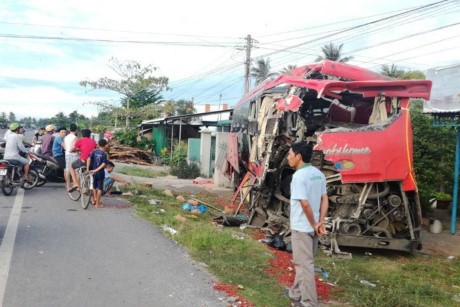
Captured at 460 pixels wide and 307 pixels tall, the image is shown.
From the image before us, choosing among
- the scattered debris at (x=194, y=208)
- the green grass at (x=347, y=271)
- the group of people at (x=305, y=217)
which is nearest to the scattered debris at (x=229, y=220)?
the green grass at (x=347, y=271)

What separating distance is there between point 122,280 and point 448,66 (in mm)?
8514

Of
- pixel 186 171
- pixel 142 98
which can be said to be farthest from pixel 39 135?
pixel 142 98

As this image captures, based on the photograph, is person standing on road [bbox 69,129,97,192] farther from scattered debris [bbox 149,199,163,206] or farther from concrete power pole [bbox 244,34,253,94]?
concrete power pole [bbox 244,34,253,94]

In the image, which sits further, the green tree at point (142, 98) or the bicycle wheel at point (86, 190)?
the green tree at point (142, 98)

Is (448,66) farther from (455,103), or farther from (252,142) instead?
(252,142)

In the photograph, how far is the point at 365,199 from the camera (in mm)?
7340

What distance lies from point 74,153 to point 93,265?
19.3 ft

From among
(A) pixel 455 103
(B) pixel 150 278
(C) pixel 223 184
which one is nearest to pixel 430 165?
(A) pixel 455 103

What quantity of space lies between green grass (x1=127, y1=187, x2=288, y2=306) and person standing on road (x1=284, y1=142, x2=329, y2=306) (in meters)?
0.32

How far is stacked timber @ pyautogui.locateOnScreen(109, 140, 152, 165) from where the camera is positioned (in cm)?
2583

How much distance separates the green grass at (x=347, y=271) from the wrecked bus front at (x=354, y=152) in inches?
18.0

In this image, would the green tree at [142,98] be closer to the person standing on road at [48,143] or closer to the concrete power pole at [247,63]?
the concrete power pole at [247,63]

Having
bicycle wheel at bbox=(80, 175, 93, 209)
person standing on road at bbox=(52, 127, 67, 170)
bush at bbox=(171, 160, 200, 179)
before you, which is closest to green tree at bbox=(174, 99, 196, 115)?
bush at bbox=(171, 160, 200, 179)

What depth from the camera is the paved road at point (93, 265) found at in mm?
4465
